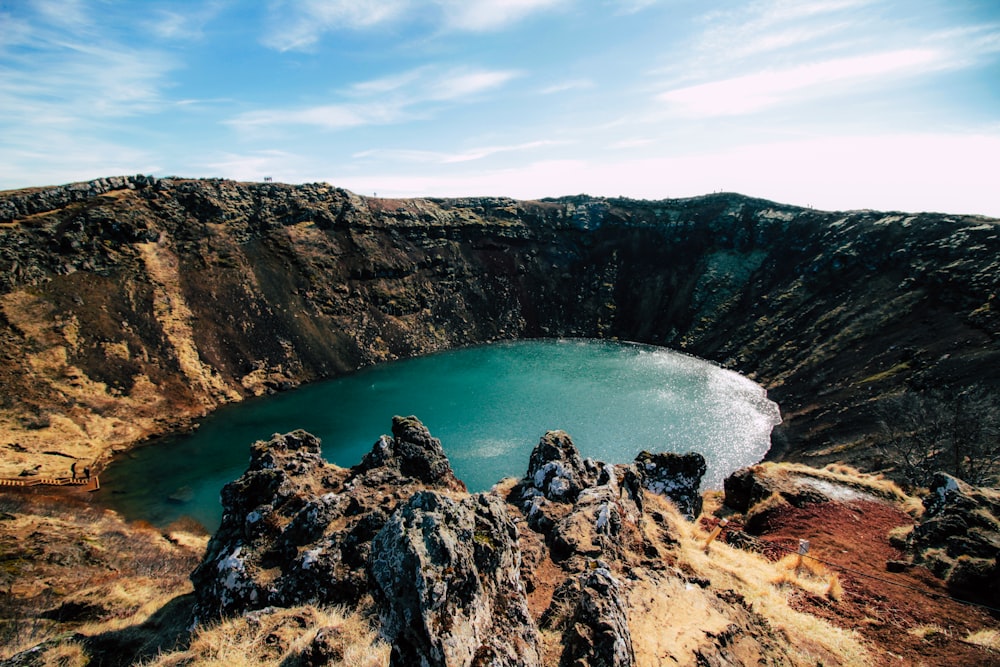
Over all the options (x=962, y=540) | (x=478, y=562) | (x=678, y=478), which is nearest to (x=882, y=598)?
(x=962, y=540)

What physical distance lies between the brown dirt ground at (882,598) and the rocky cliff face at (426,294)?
73.1 ft

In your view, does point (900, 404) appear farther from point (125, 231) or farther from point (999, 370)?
point (125, 231)

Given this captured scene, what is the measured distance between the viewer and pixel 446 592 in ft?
28.4

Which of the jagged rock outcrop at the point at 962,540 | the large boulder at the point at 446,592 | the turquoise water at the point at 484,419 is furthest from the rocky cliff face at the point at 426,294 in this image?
the large boulder at the point at 446,592

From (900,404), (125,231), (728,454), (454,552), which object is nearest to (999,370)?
(900,404)

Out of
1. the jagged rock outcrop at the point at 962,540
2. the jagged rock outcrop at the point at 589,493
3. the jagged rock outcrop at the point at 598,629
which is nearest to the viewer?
the jagged rock outcrop at the point at 598,629

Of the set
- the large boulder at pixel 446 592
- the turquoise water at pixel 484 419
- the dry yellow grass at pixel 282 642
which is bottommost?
the turquoise water at pixel 484 419

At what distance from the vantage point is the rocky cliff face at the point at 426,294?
166ft

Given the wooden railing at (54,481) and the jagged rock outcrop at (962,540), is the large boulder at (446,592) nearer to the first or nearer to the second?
Result: the jagged rock outcrop at (962,540)

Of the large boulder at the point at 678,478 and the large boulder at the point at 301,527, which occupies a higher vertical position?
the large boulder at the point at 301,527

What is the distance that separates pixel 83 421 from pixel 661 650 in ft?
195

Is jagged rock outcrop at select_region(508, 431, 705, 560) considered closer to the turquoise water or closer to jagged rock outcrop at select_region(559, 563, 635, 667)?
jagged rock outcrop at select_region(559, 563, 635, 667)

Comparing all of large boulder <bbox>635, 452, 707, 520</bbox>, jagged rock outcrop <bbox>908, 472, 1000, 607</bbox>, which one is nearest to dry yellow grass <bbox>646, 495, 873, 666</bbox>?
jagged rock outcrop <bbox>908, 472, 1000, 607</bbox>

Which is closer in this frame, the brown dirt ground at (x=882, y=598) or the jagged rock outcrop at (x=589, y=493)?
the brown dirt ground at (x=882, y=598)
